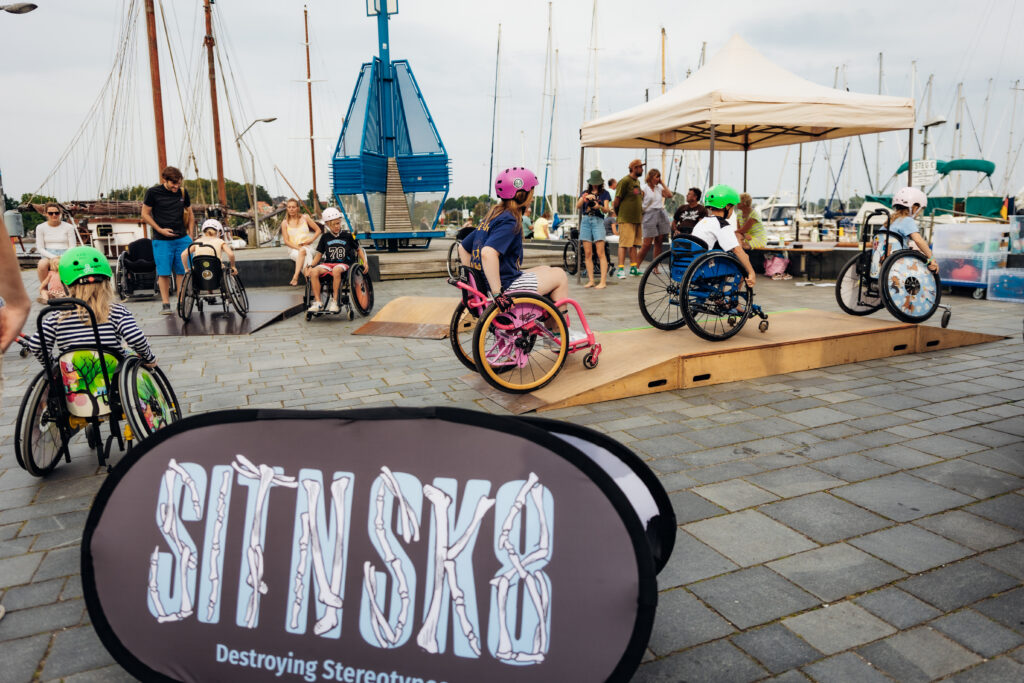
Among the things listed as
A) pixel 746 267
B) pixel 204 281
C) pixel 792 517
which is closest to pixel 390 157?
pixel 204 281

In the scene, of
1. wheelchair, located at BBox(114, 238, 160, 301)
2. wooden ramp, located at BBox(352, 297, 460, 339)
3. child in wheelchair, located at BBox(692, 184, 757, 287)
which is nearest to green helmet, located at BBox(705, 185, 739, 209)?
child in wheelchair, located at BBox(692, 184, 757, 287)

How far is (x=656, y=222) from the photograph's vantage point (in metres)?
13.2

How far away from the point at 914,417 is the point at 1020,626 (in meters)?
2.67

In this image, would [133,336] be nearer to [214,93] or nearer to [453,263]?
[453,263]

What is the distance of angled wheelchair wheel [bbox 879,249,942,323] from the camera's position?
6.88 m

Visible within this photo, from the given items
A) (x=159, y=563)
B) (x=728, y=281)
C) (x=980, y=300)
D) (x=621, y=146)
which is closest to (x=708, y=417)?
(x=728, y=281)

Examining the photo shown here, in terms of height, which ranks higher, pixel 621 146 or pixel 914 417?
pixel 621 146

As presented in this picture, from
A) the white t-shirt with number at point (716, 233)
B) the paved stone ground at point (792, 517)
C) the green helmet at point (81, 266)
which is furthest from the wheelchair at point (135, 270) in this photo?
the white t-shirt with number at point (716, 233)

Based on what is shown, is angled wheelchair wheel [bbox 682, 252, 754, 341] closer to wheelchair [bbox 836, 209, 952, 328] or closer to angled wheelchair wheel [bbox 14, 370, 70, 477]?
wheelchair [bbox 836, 209, 952, 328]

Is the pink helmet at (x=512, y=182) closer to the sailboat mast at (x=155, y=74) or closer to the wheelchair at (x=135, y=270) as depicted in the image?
the wheelchair at (x=135, y=270)

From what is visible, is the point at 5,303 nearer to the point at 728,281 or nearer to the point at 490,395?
the point at 490,395

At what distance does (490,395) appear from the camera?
5.48m

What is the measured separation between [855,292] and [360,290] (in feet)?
20.2

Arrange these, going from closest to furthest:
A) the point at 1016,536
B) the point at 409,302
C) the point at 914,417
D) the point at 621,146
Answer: the point at 1016,536, the point at 914,417, the point at 409,302, the point at 621,146
